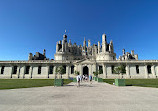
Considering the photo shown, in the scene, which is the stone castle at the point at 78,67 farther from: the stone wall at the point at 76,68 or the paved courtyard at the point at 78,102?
the paved courtyard at the point at 78,102

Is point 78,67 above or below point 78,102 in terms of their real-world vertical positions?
above

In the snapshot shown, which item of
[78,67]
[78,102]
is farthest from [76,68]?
[78,102]

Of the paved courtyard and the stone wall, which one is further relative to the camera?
the stone wall

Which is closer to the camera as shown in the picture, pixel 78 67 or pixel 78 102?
pixel 78 102

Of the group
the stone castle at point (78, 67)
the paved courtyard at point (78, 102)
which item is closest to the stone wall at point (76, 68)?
the stone castle at point (78, 67)

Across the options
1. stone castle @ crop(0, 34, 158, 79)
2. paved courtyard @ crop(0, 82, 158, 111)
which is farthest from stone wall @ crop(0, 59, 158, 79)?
paved courtyard @ crop(0, 82, 158, 111)

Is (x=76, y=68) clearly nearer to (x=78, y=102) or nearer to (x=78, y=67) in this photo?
(x=78, y=67)

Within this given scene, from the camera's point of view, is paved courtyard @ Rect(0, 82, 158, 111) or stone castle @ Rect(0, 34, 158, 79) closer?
paved courtyard @ Rect(0, 82, 158, 111)

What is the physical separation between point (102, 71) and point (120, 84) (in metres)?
27.4

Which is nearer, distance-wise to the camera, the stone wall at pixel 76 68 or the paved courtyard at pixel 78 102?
the paved courtyard at pixel 78 102

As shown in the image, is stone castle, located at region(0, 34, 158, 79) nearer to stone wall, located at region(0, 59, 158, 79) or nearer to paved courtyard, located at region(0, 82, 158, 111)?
stone wall, located at region(0, 59, 158, 79)

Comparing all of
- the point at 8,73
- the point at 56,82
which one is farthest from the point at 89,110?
the point at 8,73

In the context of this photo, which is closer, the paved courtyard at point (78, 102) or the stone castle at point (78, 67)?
the paved courtyard at point (78, 102)

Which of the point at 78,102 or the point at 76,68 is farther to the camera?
the point at 76,68
